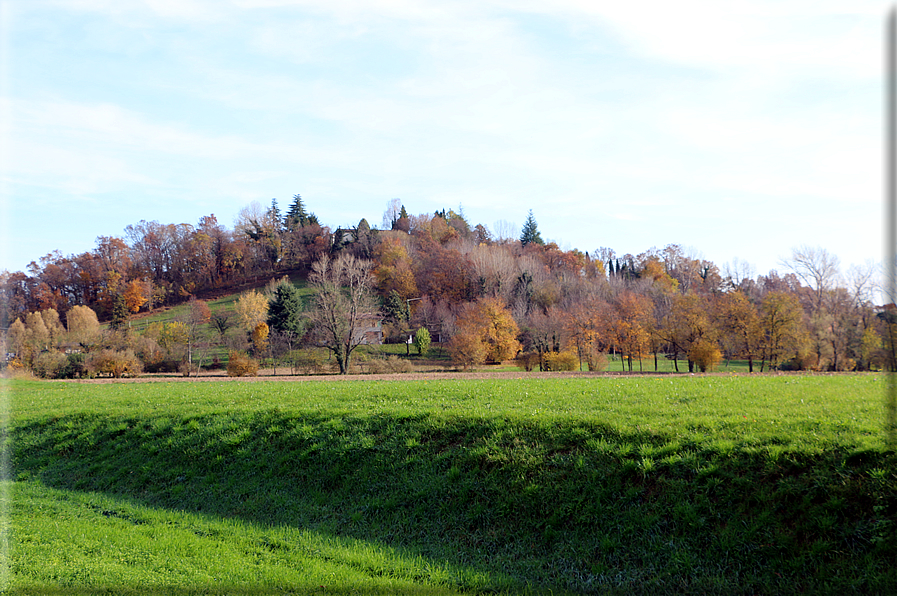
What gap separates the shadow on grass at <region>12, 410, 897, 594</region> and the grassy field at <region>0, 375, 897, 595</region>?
0.03 metres

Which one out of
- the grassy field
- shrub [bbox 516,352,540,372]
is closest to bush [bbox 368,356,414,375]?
shrub [bbox 516,352,540,372]

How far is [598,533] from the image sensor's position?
7734mm

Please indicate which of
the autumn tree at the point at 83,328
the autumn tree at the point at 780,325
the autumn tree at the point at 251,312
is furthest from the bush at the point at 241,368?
the autumn tree at the point at 780,325

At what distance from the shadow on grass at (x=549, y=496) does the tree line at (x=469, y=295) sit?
87.8 inches

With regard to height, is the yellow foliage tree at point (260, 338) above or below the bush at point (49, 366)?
above

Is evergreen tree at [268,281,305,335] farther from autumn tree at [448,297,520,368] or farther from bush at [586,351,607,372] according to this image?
bush at [586,351,607,372]

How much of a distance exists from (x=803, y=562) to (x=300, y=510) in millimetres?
8637

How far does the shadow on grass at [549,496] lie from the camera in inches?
255

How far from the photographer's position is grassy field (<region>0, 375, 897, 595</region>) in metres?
6.58

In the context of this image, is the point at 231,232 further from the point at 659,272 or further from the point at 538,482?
the point at 538,482

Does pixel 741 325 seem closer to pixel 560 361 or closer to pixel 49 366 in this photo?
pixel 560 361

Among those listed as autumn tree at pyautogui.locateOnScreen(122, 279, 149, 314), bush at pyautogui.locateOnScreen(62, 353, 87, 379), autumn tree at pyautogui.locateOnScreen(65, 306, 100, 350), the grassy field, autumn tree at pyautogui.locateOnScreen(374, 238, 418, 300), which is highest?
autumn tree at pyautogui.locateOnScreen(374, 238, 418, 300)

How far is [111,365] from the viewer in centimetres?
4534

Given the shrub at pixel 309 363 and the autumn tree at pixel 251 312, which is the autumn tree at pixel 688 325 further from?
the autumn tree at pixel 251 312
